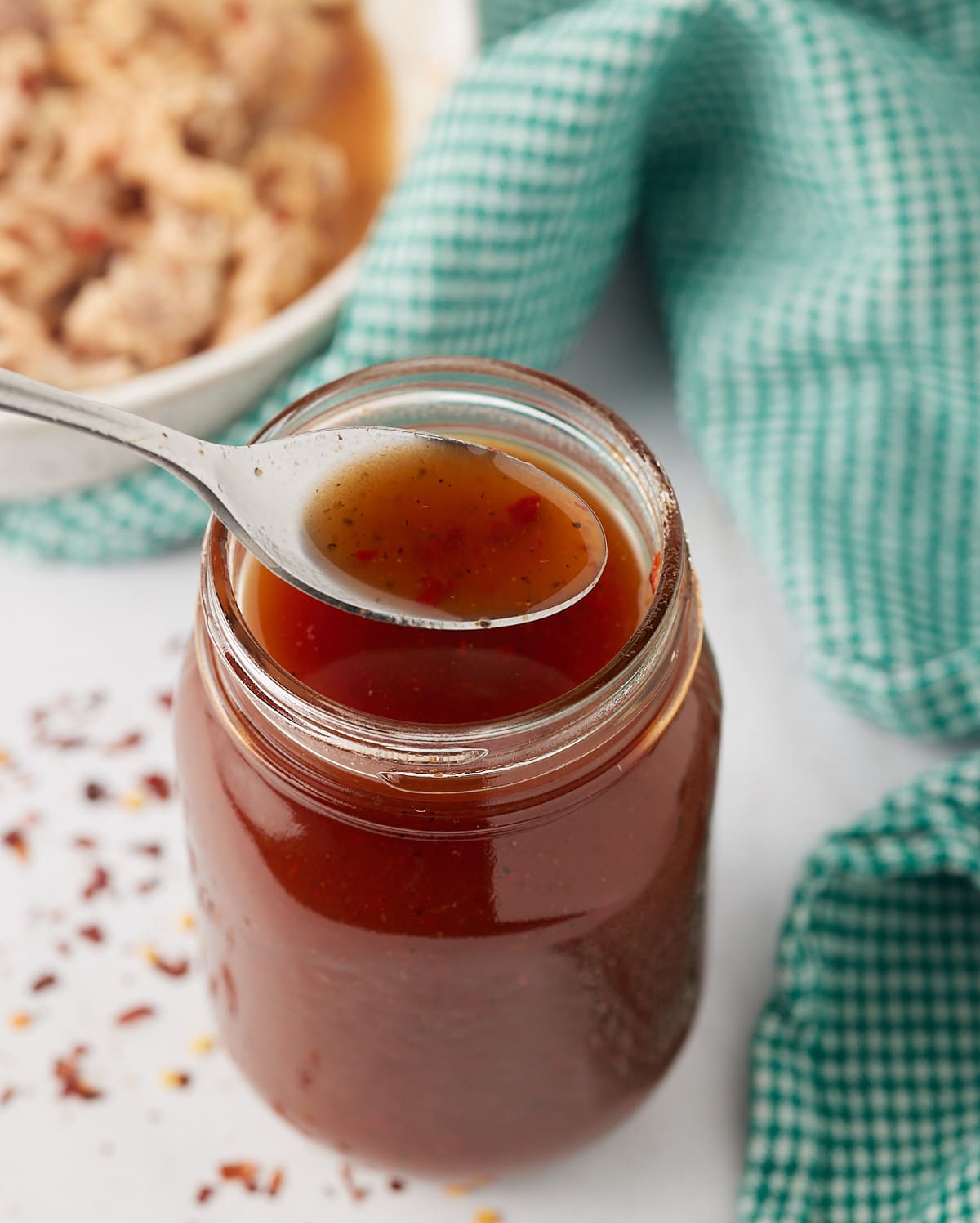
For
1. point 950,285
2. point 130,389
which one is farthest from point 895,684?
point 130,389

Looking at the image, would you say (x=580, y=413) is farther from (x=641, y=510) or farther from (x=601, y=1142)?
(x=601, y=1142)

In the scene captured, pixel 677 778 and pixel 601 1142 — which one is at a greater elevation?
pixel 677 778

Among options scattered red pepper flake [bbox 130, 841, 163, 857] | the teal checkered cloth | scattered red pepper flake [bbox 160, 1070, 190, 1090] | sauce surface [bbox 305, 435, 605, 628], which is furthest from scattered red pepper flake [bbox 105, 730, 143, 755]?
sauce surface [bbox 305, 435, 605, 628]

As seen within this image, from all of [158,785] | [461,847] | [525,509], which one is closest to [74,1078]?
[158,785]

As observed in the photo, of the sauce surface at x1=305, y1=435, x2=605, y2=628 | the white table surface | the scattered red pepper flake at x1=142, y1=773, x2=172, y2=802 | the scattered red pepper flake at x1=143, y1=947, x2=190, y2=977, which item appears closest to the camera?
the sauce surface at x1=305, y1=435, x2=605, y2=628

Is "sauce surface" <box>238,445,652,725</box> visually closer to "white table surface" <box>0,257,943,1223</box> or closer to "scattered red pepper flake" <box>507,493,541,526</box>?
"scattered red pepper flake" <box>507,493,541,526</box>

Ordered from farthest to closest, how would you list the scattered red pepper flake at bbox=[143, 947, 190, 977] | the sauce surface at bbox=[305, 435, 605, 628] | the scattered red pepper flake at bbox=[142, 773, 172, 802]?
the scattered red pepper flake at bbox=[142, 773, 172, 802]
the scattered red pepper flake at bbox=[143, 947, 190, 977]
the sauce surface at bbox=[305, 435, 605, 628]
